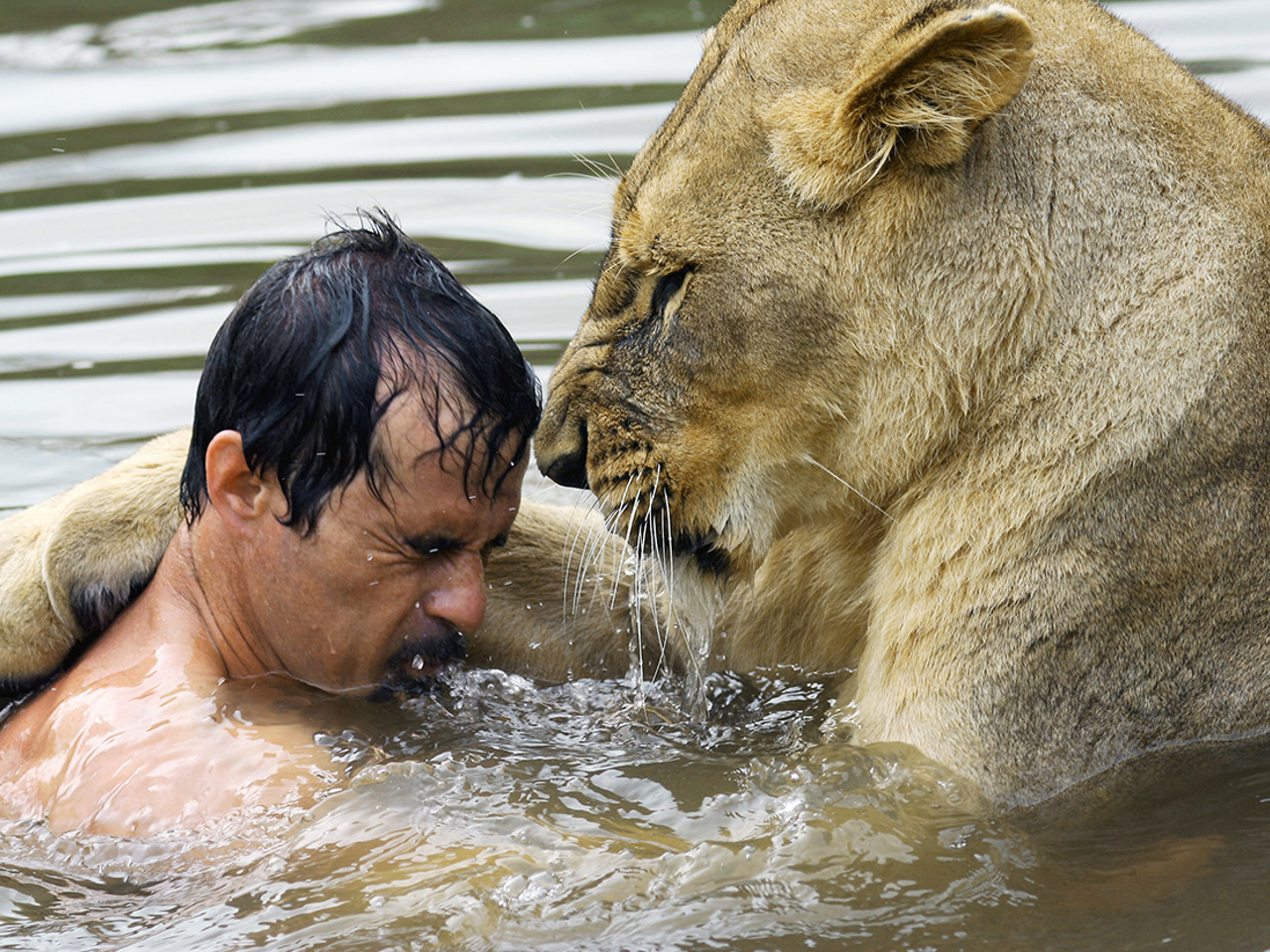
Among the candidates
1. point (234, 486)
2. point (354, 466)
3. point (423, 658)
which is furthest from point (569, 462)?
point (234, 486)

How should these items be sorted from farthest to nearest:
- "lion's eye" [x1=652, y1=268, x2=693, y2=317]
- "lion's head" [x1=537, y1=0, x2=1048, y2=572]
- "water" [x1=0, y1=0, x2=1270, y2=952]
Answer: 1. "lion's eye" [x1=652, y1=268, x2=693, y2=317]
2. "lion's head" [x1=537, y1=0, x2=1048, y2=572]
3. "water" [x1=0, y1=0, x2=1270, y2=952]

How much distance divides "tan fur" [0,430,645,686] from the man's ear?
1.01 feet

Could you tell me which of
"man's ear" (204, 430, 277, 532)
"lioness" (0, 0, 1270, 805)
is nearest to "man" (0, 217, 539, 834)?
"man's ear" (204, 430, 277, 532)

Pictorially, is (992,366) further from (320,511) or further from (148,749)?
(148,749)

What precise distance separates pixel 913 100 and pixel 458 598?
1.58 metres

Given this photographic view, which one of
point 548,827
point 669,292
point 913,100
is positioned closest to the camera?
point 913,100

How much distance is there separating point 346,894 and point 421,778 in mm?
461

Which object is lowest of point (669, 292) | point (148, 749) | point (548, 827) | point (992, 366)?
point (548, 827)

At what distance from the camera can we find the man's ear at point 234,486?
169 inches

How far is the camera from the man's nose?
4.31 meters

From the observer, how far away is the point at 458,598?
4.32 m

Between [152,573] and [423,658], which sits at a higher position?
[152,573]

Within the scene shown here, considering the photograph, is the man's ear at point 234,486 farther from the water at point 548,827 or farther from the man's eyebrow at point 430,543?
the water at point 548,827

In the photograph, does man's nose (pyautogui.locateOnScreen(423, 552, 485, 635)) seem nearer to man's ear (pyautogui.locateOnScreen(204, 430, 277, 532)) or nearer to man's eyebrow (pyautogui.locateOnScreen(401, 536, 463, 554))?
man's eyebrow (pyautogui.locateOnScreen(401, 536, 463, 554))
